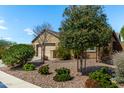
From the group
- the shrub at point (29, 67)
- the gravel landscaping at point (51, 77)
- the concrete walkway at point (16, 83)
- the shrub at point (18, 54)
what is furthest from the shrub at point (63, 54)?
the concrete walkway at point (16, 83)

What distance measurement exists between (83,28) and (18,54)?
4.45m

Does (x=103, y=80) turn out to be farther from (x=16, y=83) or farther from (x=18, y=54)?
(x=18, y=54)

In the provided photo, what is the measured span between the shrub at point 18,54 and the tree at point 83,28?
3533 mm

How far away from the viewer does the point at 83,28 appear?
11039 millimetres

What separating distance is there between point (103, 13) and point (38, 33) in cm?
579

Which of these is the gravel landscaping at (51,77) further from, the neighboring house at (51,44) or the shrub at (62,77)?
the neighboring house at (51,44)

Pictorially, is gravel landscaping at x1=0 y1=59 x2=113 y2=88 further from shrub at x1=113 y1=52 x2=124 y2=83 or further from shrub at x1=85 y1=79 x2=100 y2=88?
shrub at x1=113 y1=52 x2=124 y2=83

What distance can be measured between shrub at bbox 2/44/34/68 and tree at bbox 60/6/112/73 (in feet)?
11.6


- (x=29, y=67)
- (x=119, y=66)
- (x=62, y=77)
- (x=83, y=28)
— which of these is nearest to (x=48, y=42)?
(x=29, y=67)

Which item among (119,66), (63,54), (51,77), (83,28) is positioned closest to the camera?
(119,66)

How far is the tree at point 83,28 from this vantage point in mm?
10953

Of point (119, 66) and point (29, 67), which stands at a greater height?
point (119, 66)
